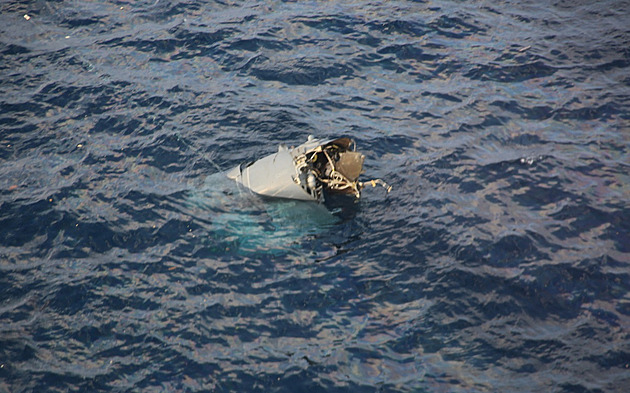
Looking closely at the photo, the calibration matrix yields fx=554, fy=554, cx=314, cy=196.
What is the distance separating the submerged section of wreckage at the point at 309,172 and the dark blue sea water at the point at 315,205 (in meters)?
0.48

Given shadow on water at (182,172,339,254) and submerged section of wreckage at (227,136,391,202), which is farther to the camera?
submerged section of wreckage at (227,136,391,202)

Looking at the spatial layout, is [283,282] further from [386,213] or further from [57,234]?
[57,234]

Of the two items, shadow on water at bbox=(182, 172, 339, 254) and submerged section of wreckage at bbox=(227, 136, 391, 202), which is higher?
submerged section of wreckage at bbox=(227, 136, 391, 202)

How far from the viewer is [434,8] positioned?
22281 mm

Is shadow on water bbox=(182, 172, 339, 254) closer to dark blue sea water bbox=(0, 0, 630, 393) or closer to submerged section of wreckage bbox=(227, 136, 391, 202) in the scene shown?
dark blue sea water bbox=(0, 0, 630, 393)

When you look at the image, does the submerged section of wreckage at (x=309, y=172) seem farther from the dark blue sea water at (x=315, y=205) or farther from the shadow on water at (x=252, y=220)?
the dark blue sea water at (x=315, y=205)

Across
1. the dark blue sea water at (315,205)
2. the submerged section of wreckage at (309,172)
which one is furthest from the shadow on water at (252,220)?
the submerged section of wreckage at (309,172)

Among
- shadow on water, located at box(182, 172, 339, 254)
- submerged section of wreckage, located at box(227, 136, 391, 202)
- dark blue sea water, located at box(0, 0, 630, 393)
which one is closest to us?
dark blue sea water, located at box(0, 0, 630, 393)

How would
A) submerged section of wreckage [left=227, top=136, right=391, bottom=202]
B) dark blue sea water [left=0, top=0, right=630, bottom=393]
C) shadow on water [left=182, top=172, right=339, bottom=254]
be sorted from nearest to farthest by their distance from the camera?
dark blue sea water [left=0, top=0, right=630, bottom=393], shadow on water [left=182, top=172, right=339, bottom=254], submerged section of wreckage [left=227, top=136, right=391, bottom=202]

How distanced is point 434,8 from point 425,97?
20.0 ft

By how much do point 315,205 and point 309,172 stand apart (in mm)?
840

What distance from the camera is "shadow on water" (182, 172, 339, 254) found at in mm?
13398

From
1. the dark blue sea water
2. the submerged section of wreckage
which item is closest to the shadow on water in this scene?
the dark blue sea water

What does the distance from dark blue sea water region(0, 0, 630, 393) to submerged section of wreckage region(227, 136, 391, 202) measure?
1.58 ft
